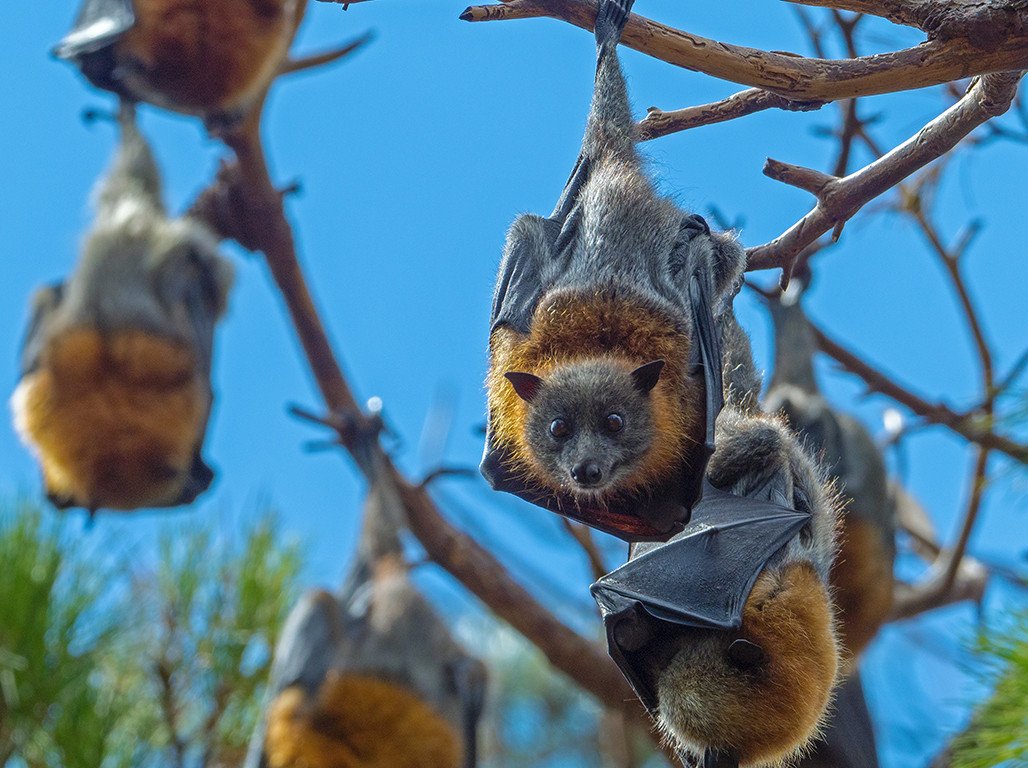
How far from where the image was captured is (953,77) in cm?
325

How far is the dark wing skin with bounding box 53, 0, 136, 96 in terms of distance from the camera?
791 cm

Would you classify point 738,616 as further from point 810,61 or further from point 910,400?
point 910,400

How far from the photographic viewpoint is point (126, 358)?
8844 mm

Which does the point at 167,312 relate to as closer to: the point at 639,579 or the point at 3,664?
the point at 3,664

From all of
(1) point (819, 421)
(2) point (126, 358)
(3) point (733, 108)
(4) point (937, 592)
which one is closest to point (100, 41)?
(2) point (126, 358)

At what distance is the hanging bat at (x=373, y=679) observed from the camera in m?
7.52

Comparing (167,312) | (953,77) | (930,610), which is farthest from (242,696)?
(953,77)

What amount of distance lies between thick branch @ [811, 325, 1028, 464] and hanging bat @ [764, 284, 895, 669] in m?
0.14

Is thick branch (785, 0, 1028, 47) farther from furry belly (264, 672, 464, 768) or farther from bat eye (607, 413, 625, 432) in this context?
furry belly (264, 672, 464, 768)

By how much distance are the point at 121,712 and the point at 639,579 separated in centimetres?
424

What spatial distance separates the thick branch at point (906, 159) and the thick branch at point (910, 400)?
3709mm

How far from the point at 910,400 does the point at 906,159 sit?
4.34 meters

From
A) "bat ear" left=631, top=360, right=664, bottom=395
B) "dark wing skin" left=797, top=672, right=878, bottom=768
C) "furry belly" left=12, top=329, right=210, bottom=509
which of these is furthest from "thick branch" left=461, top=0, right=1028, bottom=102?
"furry belly" left=12, top=329, right=210, bottom=509

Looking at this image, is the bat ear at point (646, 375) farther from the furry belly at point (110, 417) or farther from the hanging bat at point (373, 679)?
the furry belly at point (110, 417)
